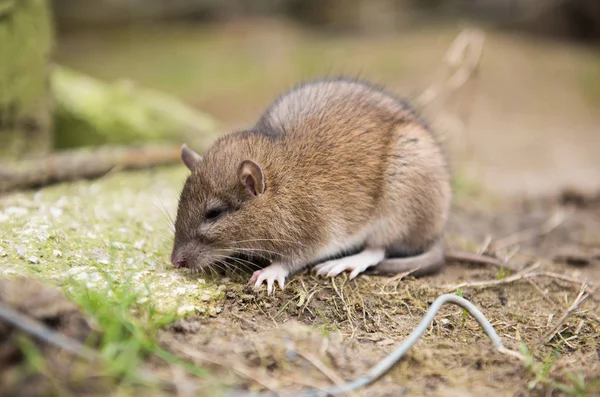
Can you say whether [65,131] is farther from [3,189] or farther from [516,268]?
[516,268]

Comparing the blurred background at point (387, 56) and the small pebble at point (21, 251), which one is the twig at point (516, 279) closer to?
the small pebble at point (21, 251)

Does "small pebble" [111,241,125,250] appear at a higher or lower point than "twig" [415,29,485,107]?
lower

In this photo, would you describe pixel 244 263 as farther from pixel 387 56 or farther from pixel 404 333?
pixel 387 56

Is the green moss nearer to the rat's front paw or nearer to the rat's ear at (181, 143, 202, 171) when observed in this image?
the rat's front paw

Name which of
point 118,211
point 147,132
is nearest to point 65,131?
point 147,132

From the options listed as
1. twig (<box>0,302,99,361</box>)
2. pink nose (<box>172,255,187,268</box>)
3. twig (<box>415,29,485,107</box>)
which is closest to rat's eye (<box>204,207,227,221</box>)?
pink nose (<box>172,255,187,268</box>)

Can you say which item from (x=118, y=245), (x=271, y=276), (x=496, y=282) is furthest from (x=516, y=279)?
(x=118, y=245)

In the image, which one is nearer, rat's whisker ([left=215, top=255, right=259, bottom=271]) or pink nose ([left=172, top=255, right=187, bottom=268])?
pink nose ([left=172, top=255, right=187, bottom=268])
